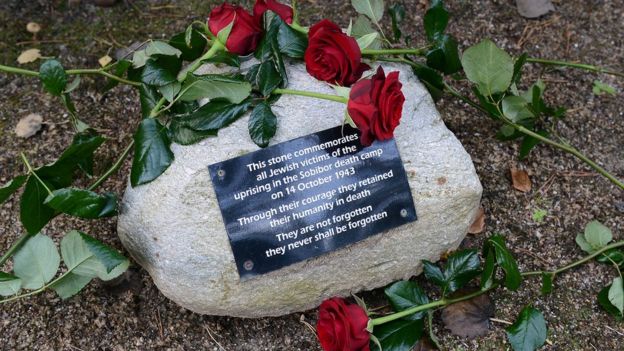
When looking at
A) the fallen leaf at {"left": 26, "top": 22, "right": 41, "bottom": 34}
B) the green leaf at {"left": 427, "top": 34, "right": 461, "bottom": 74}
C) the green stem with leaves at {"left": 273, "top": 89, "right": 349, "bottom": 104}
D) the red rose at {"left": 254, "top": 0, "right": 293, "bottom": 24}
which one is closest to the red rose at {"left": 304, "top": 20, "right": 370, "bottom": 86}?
the green stem with leaves at {"left": 273, "top": 89, "right": 349, "bottom": 104}

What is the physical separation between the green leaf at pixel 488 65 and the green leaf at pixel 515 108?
0.32ft

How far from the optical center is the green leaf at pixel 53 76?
173cm

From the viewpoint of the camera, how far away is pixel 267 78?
1.74m

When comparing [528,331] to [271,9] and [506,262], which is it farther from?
[271,9]

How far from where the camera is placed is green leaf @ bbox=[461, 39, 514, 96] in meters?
1.84

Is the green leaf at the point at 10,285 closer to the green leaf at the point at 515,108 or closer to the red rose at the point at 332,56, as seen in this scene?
the red rose at the point at 332,56

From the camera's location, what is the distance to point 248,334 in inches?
74.5

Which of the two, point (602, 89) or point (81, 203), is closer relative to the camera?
point (81, 203)

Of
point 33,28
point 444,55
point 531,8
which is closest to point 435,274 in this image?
point 444,55

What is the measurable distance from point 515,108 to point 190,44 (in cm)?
105

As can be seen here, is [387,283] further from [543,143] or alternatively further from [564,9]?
[564,9]

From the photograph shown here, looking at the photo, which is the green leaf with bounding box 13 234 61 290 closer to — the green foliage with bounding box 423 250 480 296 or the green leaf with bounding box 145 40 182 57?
the green leaf with bounding box 145 40 182 57

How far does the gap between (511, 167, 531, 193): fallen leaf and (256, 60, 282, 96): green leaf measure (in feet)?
3.06

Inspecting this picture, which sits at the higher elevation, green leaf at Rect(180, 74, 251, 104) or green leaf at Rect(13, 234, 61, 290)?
green leaf at Rect(180, 74, 251, 104)
